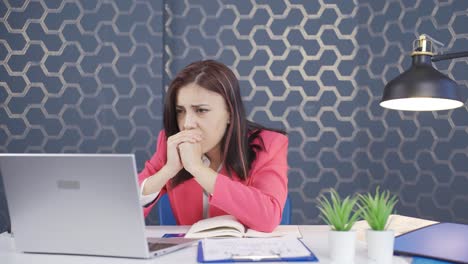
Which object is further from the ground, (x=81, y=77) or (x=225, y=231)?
(x=81, y=77)

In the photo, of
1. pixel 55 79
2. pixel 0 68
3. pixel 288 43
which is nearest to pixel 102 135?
pixel 55 79

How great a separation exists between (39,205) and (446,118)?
2411 millimetres

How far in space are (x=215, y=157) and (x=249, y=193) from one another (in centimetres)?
44

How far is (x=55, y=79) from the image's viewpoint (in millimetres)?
2930

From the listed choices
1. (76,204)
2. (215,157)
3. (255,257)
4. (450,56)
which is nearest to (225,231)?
(255,257)

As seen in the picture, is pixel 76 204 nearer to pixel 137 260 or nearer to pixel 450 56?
pixel 137 260

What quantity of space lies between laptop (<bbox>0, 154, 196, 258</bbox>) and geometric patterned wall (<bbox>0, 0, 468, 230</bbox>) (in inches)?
73.5

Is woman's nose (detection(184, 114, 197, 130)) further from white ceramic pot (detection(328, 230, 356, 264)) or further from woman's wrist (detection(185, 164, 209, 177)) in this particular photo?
white ceramic pot (detection(328, 230, 356, 264))

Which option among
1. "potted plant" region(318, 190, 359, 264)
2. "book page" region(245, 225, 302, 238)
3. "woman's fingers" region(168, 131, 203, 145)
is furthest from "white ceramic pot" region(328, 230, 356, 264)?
"woman's fingers" region(168, 131, 203, 145)

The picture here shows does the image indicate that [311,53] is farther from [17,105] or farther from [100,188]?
[100,188]

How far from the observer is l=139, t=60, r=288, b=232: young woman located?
4.59 ft

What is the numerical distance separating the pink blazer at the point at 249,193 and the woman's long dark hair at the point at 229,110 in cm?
3

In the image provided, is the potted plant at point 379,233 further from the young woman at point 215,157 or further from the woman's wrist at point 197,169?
the woman's wrist at point 197,169

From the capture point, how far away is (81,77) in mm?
2924
